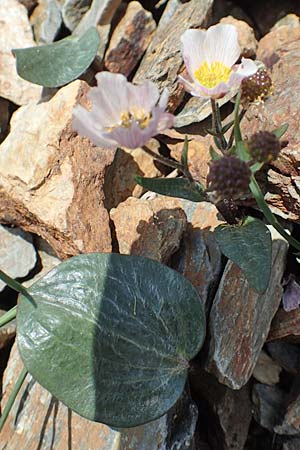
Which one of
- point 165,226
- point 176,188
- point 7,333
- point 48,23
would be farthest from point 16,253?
point 48,23

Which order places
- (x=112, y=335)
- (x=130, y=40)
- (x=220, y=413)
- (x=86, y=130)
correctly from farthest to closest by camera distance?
(x=130, y=40)
(x=220, y=413)
(x=112, y=335)
(x=86, y=130)

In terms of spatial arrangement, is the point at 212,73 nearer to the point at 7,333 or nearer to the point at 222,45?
the point at 222,45

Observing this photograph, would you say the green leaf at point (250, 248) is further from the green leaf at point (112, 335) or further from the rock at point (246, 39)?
the rock at point (246, 39)

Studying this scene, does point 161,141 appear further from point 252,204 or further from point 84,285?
point 84,285

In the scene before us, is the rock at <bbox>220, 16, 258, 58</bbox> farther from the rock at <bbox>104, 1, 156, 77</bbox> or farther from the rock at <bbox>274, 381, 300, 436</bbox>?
the rock at <bbox>274, 381, 300, 436</bbox>

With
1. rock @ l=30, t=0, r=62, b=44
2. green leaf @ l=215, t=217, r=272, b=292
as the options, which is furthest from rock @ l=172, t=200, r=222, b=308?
rock @ l=30, t=0, r=62, b=44

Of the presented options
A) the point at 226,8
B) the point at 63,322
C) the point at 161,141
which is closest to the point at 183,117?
the point at 161,141
